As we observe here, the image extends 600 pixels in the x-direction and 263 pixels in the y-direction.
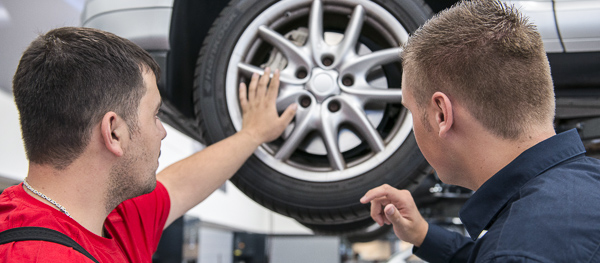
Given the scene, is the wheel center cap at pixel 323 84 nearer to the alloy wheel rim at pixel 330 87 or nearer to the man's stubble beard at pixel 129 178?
the alloy wheel rim at pixel 330 87

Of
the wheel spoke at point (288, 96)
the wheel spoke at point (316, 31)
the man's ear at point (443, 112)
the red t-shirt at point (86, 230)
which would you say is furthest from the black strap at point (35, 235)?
the wheel spoke at point (316, 31)

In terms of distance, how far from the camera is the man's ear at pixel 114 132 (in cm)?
125

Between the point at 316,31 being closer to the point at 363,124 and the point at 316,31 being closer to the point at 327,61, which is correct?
the point at 327,61

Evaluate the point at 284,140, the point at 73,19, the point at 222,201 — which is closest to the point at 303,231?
the point at 222,201

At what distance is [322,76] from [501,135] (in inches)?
34.9

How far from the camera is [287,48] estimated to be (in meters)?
1.85

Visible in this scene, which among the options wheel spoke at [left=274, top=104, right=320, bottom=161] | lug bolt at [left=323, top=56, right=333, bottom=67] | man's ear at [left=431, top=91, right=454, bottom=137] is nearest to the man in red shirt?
wheel spoke at [left=274, top=104, right=320, bottom=161]

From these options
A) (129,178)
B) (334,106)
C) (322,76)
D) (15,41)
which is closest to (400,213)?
(334,106)

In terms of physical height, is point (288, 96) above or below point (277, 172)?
above

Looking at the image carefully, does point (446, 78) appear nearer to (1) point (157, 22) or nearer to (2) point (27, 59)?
(2) point (27, 59)

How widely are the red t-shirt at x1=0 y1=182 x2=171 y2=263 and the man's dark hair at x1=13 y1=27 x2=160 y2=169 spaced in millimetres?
130

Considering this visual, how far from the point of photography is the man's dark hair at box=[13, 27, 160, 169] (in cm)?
120

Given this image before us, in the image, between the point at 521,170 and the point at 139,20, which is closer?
the point at 521,170

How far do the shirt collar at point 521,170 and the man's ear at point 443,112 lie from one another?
0.47ft
